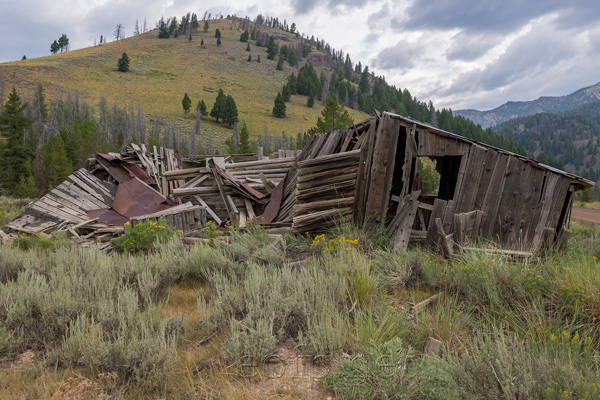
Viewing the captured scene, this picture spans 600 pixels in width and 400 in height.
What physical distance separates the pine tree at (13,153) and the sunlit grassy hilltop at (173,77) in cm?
3929

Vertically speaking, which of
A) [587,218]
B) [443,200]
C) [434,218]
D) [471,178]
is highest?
[471,178]

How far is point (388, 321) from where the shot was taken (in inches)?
117

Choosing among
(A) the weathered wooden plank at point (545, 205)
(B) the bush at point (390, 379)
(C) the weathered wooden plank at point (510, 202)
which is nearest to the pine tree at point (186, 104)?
Result: (C) the weathered wooden plank at point (510, 202)

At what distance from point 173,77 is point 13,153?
68692mm

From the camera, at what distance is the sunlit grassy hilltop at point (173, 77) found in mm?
68312

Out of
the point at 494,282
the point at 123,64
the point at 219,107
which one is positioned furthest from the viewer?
the point at 123,64

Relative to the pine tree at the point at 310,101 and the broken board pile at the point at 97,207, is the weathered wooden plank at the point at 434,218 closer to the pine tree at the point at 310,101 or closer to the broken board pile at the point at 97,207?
the broken board pile at the point at 97,207

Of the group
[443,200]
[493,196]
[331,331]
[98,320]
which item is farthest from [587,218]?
[98,320]

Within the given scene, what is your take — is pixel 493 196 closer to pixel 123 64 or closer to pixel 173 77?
pixel 173 77

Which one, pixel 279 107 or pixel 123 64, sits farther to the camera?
pixel 123 64

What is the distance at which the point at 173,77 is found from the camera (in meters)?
87.1

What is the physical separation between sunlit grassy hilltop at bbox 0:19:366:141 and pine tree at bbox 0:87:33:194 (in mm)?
39294

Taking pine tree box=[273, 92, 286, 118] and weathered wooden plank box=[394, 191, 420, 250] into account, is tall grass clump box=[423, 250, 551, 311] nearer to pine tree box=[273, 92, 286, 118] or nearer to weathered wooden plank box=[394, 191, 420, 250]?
weathered wooden plank box=[394, 191, 420, 250]

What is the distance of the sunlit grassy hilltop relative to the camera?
68312 millimetres
